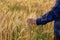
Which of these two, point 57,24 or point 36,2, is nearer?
point 57,24

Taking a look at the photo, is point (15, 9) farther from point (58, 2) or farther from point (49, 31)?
point (58, 2)

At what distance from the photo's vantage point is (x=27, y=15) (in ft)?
9.70

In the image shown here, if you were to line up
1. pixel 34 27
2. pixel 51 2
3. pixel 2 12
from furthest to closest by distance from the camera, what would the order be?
pixel 51 2
pixel 2 12
pixel 34 27

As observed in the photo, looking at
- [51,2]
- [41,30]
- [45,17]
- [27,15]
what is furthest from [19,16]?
[45,17]

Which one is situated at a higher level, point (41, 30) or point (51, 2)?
point (51, 2)

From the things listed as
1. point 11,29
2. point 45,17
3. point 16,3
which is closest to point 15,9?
point 16,3

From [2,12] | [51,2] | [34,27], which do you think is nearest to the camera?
[34,27]

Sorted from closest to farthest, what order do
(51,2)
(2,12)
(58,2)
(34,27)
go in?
(58,2) → (34,27) → (2,12) → (51,2)

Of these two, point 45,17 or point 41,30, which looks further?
point 41,30

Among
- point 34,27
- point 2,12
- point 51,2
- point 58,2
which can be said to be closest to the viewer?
point 58,2

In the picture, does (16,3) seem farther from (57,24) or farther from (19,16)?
(57,24)

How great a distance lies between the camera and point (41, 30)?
9.41 feet

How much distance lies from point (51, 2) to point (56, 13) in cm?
115

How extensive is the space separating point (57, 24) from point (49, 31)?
647mm
